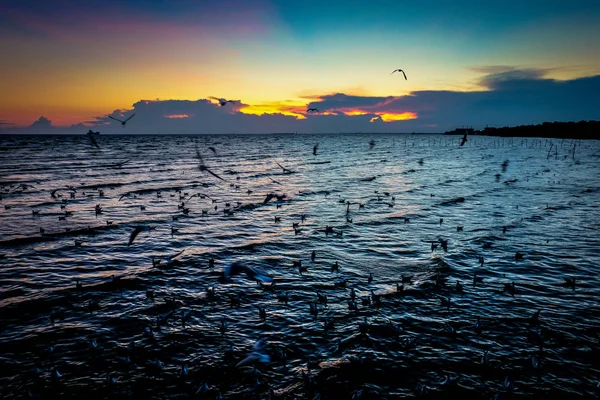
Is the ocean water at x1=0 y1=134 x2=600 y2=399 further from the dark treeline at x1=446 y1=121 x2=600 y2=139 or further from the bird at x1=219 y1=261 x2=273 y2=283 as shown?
the dark treeline at x1=446 y1=121 x2=600 y2=139

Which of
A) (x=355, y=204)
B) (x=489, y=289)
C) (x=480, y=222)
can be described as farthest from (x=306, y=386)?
(x=355, y=204)

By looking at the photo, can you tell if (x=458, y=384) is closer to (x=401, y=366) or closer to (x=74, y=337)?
(x=401, y=366)

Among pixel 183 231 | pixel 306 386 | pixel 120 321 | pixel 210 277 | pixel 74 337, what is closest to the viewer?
pixel 306 386

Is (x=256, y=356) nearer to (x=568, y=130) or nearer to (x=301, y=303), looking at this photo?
(x=301, y=303)

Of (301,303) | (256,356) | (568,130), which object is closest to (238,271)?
(301,303)

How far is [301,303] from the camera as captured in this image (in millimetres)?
10938

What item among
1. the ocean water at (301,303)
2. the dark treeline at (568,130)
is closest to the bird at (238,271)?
the ocean water at (301,303)

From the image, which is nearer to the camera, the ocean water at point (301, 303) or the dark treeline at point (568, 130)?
the ocean water at point (301, 303)

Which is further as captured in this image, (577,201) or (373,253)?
(577,201)

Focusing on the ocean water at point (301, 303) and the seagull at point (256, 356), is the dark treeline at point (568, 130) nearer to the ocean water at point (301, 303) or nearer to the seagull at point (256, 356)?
the ocean water at point (301, 303)

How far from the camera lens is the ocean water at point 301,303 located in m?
7.48

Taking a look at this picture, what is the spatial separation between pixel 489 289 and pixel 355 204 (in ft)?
51.3

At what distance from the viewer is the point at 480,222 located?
70.5 feet

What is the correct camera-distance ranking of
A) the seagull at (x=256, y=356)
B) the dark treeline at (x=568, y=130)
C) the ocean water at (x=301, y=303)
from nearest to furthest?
the ocean water at (x=301, y=303)
the seagull at (x=256, y=356)
the dark treeline at (x=568, y=130)
